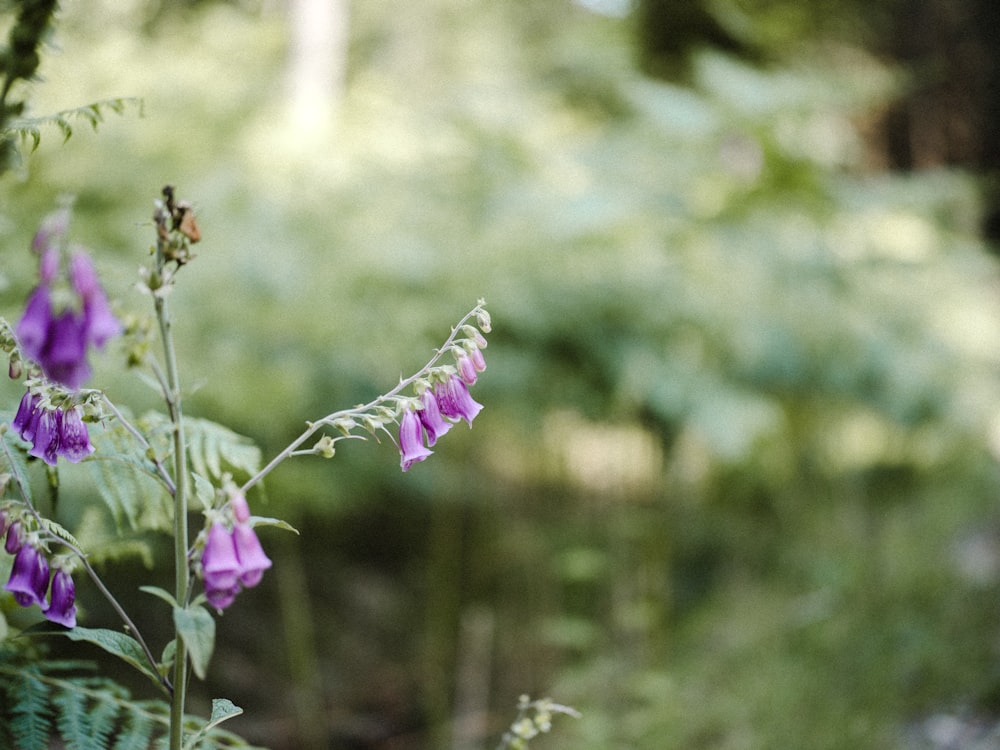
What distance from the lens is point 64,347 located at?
0.51 meters

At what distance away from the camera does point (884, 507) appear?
15.4 feet

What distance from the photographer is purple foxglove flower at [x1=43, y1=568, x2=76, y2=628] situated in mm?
611

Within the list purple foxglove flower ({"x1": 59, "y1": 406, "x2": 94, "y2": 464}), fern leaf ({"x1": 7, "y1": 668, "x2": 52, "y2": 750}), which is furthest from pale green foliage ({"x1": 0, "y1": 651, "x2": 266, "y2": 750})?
purple foxglove flower ({"x1": 59, "y1": 406, "x2": 94, "y2": 464})

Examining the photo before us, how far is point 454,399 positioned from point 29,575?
1.32 ft

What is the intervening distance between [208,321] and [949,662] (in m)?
2.98

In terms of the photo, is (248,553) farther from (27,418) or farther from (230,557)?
(27,418)

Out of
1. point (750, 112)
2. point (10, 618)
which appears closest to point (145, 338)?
point (10, 618)

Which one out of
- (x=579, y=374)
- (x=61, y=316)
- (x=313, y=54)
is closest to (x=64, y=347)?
(x=61, y=316)

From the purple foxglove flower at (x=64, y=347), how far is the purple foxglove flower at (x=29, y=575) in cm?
19

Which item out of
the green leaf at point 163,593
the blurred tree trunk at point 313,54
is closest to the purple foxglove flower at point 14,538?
the green leaf at point 163,593

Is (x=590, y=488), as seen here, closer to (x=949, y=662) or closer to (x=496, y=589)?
(x=496, y=589)

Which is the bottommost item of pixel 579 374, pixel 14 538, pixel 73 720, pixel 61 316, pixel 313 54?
pixel 73 720

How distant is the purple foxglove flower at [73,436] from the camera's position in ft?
2.03

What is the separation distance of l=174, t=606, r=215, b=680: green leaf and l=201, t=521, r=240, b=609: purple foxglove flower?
16 millimetres
